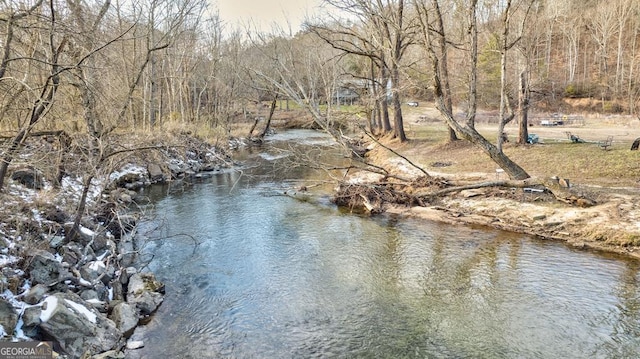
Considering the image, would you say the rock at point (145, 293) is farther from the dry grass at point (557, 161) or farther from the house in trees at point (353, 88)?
the house in trees at point (353, 88)

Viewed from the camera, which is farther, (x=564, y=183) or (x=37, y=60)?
(x=564, y=183)

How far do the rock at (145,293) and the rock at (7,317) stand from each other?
1.94 metres

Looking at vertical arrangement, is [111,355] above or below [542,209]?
below

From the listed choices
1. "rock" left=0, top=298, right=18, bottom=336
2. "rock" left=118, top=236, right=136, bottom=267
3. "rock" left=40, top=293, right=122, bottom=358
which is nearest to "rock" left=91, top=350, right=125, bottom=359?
"rock" left=40, top=293, right=122, bottom=358

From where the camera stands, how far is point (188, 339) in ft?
21.5

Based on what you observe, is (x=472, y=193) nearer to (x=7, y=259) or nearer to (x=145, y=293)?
(x=145, y=293)

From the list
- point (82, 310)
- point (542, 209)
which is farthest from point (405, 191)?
point (82, 310)

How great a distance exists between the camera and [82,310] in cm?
630

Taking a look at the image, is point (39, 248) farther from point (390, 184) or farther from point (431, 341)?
point (390, 184)

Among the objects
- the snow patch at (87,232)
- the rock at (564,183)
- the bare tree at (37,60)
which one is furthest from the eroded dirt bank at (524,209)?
the bare tree at (37,60)

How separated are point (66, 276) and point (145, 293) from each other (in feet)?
4.50

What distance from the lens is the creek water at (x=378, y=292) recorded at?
6.36m

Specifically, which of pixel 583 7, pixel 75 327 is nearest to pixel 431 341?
pixel 75 327

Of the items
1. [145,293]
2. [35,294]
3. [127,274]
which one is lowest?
[145,293]
